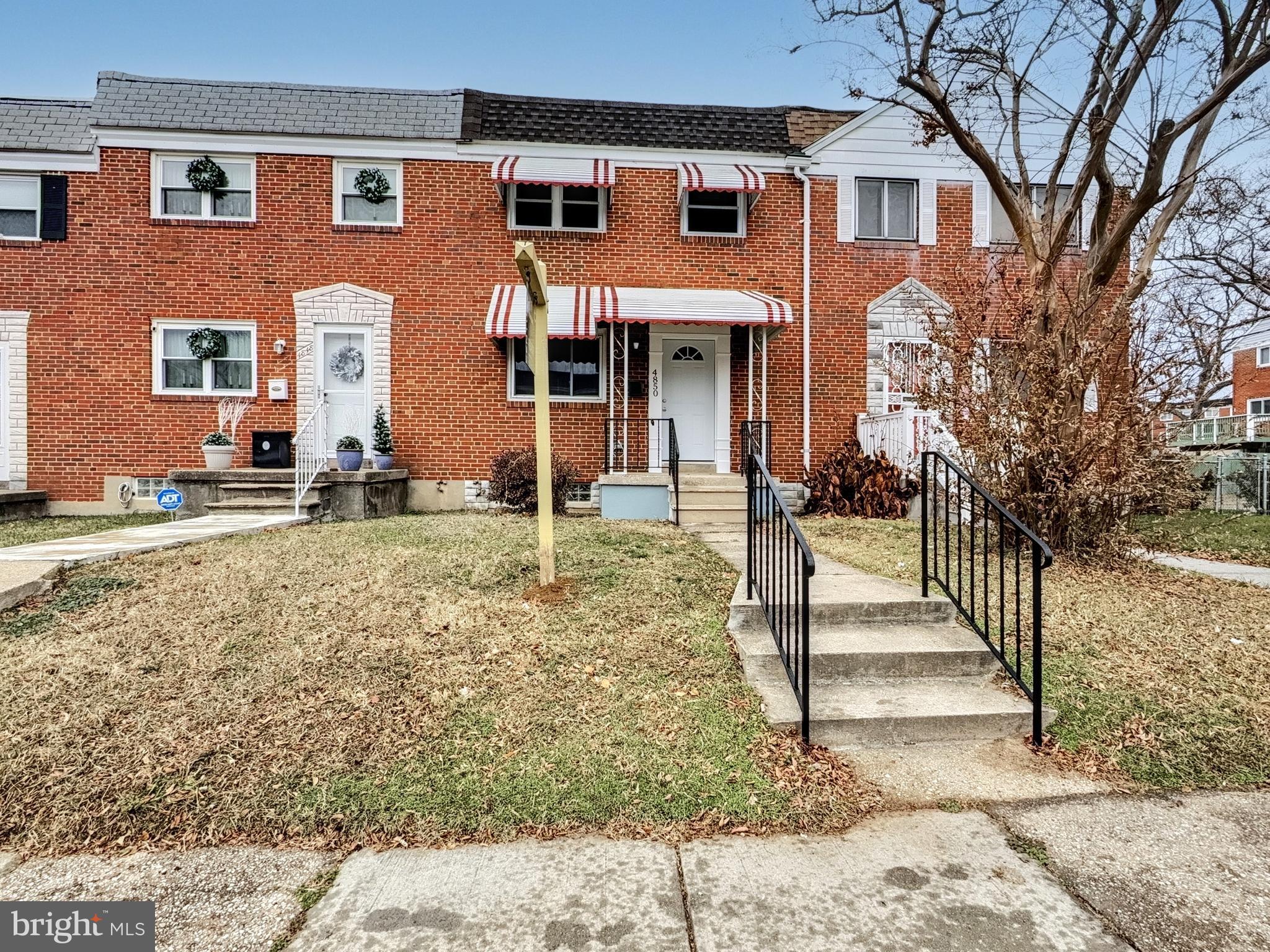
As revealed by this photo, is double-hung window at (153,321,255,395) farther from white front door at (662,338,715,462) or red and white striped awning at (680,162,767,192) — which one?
red and white striped awning at (680,162,767,192)

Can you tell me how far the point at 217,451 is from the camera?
9.95 metres

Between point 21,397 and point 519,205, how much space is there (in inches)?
329

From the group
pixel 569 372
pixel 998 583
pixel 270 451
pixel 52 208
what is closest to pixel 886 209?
pixel 569 372

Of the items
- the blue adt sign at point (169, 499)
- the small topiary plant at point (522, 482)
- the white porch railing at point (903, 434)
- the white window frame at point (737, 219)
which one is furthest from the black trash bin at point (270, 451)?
the white porch railing at point (903, 434)

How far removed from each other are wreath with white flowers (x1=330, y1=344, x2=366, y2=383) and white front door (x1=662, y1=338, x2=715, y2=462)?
5.00 metres

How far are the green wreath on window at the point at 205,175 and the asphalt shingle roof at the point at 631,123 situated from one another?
398 cm

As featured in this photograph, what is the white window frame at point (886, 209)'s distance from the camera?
11758mm

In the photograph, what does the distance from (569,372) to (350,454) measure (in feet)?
12.0

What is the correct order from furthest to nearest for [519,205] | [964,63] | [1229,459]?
[1229,459], [519,205], [964,63]

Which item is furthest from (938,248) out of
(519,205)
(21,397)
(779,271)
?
(21,397)

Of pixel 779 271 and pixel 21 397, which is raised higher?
pixel 779 271

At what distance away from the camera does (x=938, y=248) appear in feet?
38.7

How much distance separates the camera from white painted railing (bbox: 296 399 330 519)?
9.10 meters

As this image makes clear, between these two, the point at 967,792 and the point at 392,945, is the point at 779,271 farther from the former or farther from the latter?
the point at 392,945
